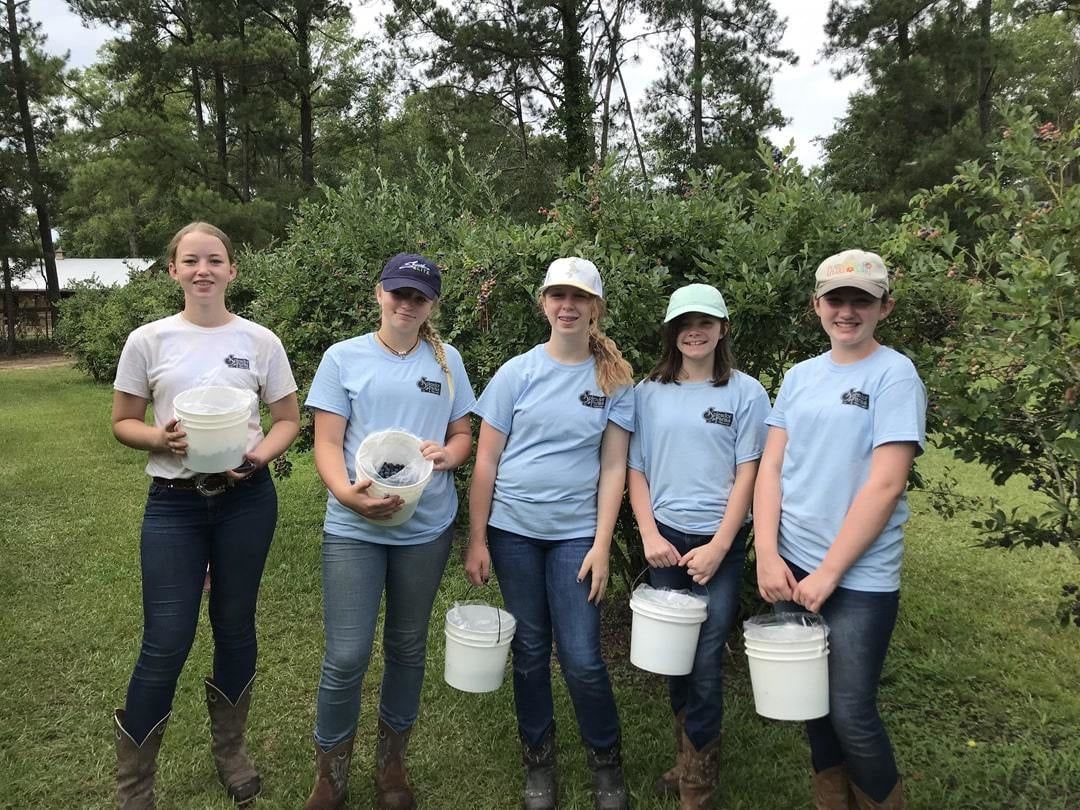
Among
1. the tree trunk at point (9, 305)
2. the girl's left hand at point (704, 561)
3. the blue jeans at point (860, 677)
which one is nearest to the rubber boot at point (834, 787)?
the blue jeans at point (860, 677)

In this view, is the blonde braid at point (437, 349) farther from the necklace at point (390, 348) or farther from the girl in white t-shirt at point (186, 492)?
the girl in white t-shirt at point (186, 492)

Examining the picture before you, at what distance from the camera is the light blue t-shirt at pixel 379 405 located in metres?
2.54

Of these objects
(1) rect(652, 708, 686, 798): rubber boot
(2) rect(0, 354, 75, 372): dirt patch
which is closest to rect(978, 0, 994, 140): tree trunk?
(1) rect(652, 708, 686, 798): rubber boot

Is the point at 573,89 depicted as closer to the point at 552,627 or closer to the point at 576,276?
the point at 576,276

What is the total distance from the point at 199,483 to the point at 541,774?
62.7 inches

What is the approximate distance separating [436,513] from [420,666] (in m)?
0.59

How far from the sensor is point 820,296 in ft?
7.77

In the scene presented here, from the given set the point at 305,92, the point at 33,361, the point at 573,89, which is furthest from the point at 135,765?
the point at 33,361

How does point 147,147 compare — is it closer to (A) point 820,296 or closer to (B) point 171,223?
(B) point 171,223

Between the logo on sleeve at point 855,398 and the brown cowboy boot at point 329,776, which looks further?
the brown cowboy boot at point 329,776

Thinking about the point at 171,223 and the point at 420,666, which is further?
the point at 171,223

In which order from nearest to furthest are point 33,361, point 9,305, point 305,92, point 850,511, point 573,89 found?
point 850,511 < point 573,89 < point 33,361 < point 305,92 < point 9,305

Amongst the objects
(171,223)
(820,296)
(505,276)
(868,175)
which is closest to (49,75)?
(171,223)

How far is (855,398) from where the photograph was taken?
2240 mm
